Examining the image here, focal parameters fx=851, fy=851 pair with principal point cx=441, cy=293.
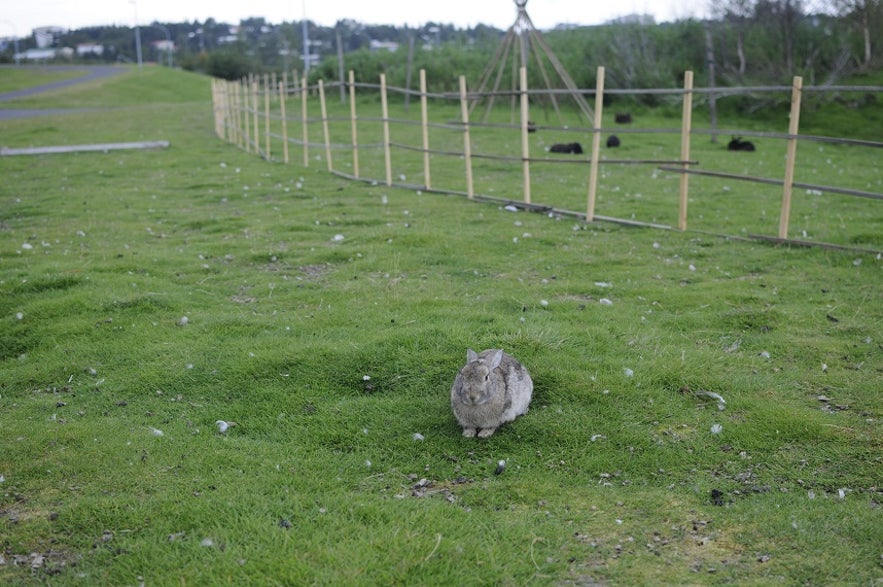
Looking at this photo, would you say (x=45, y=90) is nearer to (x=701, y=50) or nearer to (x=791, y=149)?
(x=701, y=50)

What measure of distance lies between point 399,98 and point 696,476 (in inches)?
1293

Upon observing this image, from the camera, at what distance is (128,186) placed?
16219 millimetres

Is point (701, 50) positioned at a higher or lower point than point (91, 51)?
lower

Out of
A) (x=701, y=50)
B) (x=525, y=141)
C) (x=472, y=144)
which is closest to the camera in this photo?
(x=525, y=141)

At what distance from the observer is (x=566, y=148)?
19438 mm

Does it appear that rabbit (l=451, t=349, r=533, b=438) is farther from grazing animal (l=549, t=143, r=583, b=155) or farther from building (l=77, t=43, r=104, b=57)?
building (l=77, t=43, r=104, b=57)

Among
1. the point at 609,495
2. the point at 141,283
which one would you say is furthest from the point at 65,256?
the point at 609,495

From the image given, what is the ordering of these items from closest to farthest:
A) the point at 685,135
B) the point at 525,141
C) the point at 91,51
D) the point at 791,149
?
the point at 791,149
the point at 685,135
the point at 525,141
the point at 91,51

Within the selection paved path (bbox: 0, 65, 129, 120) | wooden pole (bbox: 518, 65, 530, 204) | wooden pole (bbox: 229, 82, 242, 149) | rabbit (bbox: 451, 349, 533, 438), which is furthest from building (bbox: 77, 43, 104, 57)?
rabbit (bbox: 451, 349, 533, 438)

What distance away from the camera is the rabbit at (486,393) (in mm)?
5164

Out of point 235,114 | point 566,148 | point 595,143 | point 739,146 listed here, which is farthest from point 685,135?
point 235,114

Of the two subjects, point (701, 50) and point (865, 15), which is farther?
point (701, 50)

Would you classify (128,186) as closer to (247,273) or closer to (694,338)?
(247,273)

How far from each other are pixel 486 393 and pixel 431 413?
0.65m
